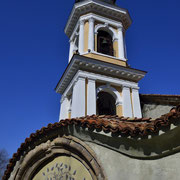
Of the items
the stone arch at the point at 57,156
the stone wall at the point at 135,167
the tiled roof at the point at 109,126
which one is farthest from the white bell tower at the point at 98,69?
the stone wall at the point at 135,167

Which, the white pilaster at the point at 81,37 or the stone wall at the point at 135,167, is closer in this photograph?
the stone wall at the point at 135,167

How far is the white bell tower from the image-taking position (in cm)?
1089

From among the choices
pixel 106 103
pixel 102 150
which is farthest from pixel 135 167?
pixel 106 103

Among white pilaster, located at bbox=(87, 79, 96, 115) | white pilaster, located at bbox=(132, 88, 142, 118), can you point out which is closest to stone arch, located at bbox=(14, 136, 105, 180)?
white pilaster, located at bbox=(87, 79, 96, 115)

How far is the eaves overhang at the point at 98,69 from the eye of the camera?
443 inches

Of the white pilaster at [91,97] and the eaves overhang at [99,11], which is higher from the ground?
the eaves overhang at [99,11]

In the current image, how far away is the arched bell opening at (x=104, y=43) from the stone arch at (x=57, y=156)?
961 cm

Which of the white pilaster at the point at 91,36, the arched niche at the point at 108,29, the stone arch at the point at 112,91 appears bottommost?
the stone arch at the point at 112,91

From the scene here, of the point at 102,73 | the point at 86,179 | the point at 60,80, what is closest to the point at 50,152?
the point at 86,179

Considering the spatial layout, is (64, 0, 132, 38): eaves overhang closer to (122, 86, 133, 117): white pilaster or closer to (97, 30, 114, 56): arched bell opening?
(97, 30, 114, 56): arched bell opening

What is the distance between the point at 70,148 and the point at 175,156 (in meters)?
1.82

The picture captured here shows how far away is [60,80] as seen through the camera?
13.1 meters

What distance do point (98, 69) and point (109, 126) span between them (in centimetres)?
827

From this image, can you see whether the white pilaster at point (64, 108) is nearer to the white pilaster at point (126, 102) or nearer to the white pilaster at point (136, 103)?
the white pilaster at point (126, 102)
